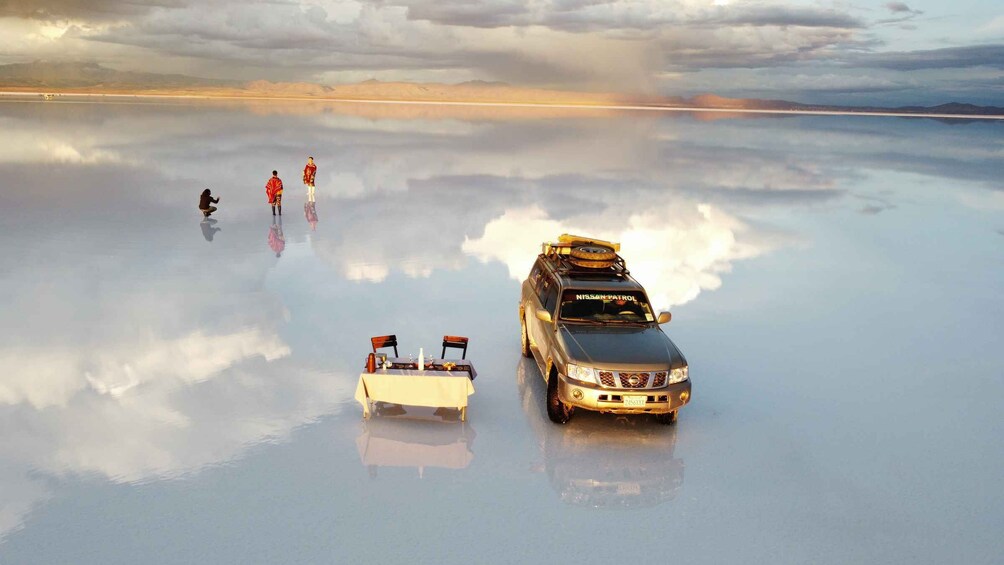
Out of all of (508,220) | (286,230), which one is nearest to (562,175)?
(508,220)

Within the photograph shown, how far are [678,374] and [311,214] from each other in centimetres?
1916

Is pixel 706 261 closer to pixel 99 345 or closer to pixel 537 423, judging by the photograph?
pixel 537 423

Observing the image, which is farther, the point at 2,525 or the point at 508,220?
the point at 508,220

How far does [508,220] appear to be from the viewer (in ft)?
86.7

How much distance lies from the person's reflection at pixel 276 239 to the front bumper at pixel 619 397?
12356 mm

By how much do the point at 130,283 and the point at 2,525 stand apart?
32.9 ft

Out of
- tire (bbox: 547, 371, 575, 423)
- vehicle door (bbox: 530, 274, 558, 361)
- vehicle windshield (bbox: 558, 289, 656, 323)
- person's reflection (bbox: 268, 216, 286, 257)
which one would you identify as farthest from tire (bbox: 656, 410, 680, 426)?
person's reflection (bbox: 268, 216, 286, 257)

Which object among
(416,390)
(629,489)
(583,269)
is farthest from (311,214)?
(629,489)

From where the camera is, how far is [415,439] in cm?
1023

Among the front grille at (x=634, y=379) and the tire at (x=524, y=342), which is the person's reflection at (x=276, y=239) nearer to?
the tire at (x=524, y=342)

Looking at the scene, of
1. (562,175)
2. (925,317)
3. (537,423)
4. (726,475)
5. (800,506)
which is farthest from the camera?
(562,175)

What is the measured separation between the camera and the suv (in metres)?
10.2

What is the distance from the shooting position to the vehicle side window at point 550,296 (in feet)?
38.8

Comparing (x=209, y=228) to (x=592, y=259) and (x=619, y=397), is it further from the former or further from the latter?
(x=619, y=397)
